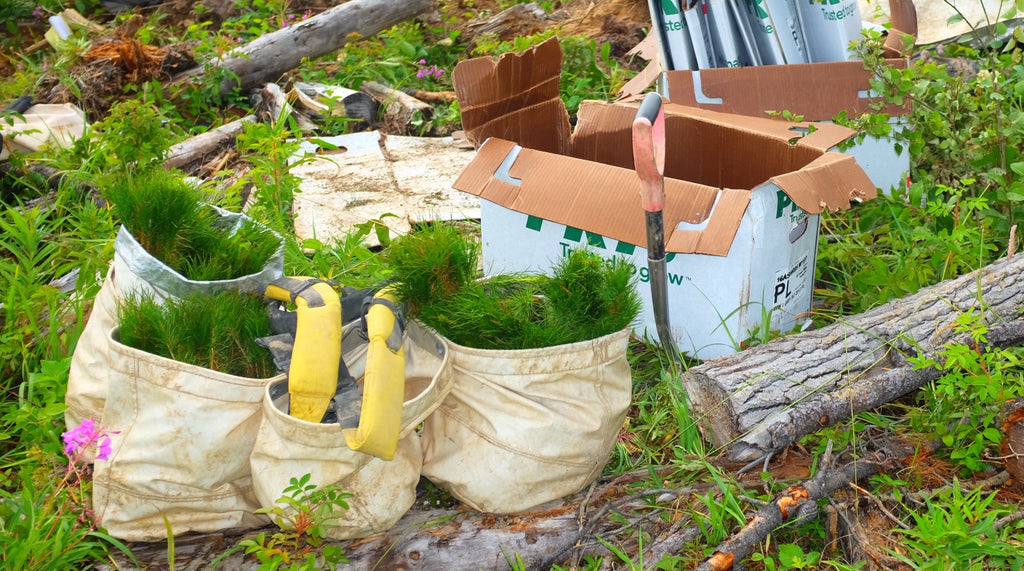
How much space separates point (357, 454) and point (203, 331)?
413 mm

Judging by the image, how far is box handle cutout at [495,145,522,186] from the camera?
2.39 meters

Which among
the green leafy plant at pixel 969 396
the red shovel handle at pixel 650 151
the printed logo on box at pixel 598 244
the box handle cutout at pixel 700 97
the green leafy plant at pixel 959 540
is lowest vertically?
the green leafy plant at pixel 959 540

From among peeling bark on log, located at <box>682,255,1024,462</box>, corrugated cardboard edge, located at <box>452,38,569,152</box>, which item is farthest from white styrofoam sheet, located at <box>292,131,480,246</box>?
peeling bark on log, located at <box>682,255,1024,462</box>

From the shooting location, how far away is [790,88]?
285 cm

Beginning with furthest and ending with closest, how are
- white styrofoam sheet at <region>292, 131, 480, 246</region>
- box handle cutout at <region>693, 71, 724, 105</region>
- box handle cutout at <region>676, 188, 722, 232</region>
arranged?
1. white styrofoam sheet at <region>292, 131, 480, 246</region>
2. box handle cutout at <region>693, 71, 724, 105</region>
3. box handle cutout at <region>676, 188, 722, 232</region>

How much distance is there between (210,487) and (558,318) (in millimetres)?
811

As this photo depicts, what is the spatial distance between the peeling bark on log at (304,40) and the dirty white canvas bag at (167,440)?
3.32 meters

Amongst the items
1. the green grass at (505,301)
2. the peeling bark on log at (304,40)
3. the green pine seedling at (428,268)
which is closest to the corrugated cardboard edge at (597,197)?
the green grass at (505,301)

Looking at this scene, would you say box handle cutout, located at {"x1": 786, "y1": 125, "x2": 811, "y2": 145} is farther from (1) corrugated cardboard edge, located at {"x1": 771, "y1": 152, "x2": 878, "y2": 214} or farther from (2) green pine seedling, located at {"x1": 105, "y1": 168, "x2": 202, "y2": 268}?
(2) green pine seedling, located at {"x1": 105, "y1": 168, "x2": 202, "y2": 268}

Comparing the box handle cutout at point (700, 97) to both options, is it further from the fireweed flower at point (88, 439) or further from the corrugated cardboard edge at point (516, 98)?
the fireweed flower at point (88, 439)

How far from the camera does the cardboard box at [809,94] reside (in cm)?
279

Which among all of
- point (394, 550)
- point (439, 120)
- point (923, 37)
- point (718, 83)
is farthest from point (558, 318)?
point (923, 37)

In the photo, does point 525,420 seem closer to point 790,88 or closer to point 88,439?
point 88,439

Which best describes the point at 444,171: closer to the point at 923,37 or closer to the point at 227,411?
the point at 227,411
